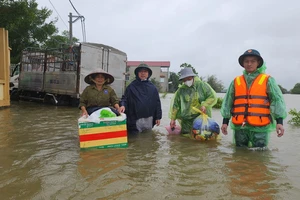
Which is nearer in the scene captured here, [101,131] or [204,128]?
[101,131]

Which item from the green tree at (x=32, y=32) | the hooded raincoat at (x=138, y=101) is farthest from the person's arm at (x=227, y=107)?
the green tree at (x=32, y=32)

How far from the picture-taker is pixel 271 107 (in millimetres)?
3881

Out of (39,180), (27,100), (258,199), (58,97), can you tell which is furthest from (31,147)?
(27,100)

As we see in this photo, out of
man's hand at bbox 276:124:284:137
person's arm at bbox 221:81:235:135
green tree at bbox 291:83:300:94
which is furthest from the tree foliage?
green tree at bbox 291:83:300:94

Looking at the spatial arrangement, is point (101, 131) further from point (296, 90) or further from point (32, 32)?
point (296, 90)

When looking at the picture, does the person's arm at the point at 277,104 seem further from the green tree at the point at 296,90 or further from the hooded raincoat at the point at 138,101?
the green tree at the point at 296,90

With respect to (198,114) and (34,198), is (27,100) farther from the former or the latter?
(34,198)

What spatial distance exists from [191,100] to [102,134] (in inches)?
74.8

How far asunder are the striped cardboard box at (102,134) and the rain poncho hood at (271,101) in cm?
158

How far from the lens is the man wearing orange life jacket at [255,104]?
3.87 meters

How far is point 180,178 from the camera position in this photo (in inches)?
120

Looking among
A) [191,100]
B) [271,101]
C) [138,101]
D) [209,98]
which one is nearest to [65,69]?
[138,101]

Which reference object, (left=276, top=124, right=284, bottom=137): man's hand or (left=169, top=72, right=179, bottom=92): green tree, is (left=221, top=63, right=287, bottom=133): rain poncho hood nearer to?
(left=276, top=124, right=284, bottom=137): man's hand

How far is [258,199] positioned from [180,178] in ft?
2.74
